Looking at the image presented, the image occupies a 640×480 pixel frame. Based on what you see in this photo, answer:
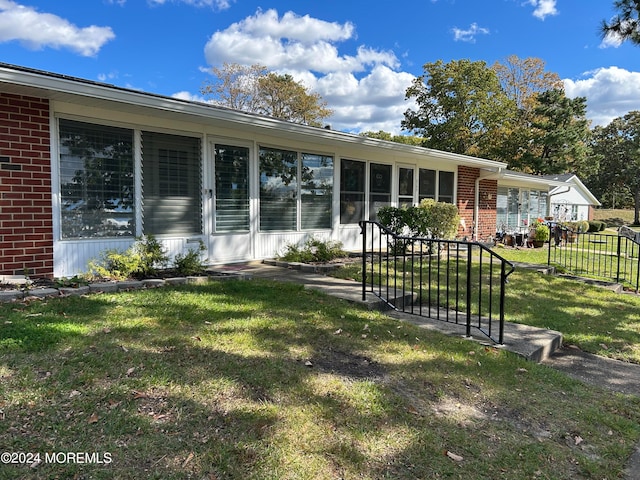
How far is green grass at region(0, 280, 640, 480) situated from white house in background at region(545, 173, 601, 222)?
20273 mm

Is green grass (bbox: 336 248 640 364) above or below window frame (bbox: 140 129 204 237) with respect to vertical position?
below

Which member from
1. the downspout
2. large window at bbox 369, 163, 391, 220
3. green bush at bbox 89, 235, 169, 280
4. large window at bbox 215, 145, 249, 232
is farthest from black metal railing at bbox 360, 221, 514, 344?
the downspout

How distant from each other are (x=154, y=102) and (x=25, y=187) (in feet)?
6.47

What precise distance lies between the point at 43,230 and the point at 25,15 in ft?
37.3

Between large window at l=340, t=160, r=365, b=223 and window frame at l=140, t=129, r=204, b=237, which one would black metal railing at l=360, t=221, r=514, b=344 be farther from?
window frame at l=140, t=129, r=204, b=237

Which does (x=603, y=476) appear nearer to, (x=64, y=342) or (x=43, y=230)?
(x=64, y=342)

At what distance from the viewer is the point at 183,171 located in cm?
684

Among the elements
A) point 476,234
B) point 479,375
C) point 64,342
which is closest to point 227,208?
point 64,342

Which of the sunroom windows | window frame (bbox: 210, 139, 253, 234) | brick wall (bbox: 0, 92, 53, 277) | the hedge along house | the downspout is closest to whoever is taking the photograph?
brick wall (bbox: 0, 92, 53, 277)

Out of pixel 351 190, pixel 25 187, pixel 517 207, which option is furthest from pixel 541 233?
pixel 25 187

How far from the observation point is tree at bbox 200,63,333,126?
27.2 m

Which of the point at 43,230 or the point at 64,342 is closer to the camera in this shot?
the point at 64,342

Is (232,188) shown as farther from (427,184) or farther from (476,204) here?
(476,204)

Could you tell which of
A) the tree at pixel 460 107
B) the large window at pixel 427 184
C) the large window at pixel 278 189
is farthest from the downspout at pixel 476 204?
the tree at pixel 460 107
